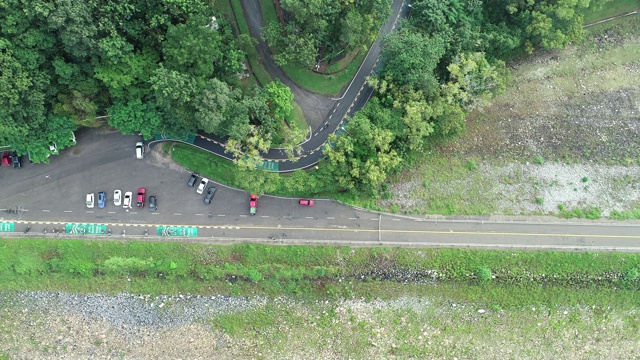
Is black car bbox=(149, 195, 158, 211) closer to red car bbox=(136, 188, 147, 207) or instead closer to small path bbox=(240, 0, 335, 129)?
red car bbox=(136, 188, 147, 207)

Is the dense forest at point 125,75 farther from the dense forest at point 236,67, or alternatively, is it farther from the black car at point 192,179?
the black car at point 192,179

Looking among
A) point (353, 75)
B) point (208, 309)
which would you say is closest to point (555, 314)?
point (353, 75)

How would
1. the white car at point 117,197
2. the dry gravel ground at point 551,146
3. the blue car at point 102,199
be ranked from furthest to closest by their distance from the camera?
the dry gravel ground at point 551,146
the white car at point 117,197
the blue car at point 102,199

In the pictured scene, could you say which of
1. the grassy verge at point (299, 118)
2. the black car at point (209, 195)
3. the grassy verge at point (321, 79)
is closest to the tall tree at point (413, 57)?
the grassy verge at point (321, 79)

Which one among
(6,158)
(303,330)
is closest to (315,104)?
(303,330)

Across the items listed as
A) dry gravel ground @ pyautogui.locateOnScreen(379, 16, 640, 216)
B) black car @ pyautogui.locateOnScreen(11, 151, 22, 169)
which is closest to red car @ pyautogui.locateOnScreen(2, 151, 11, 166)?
black car @ pyautogui.locateOnScreen(11, 151, 22, 169)

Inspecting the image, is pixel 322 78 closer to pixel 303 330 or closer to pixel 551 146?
pixel 551 146
